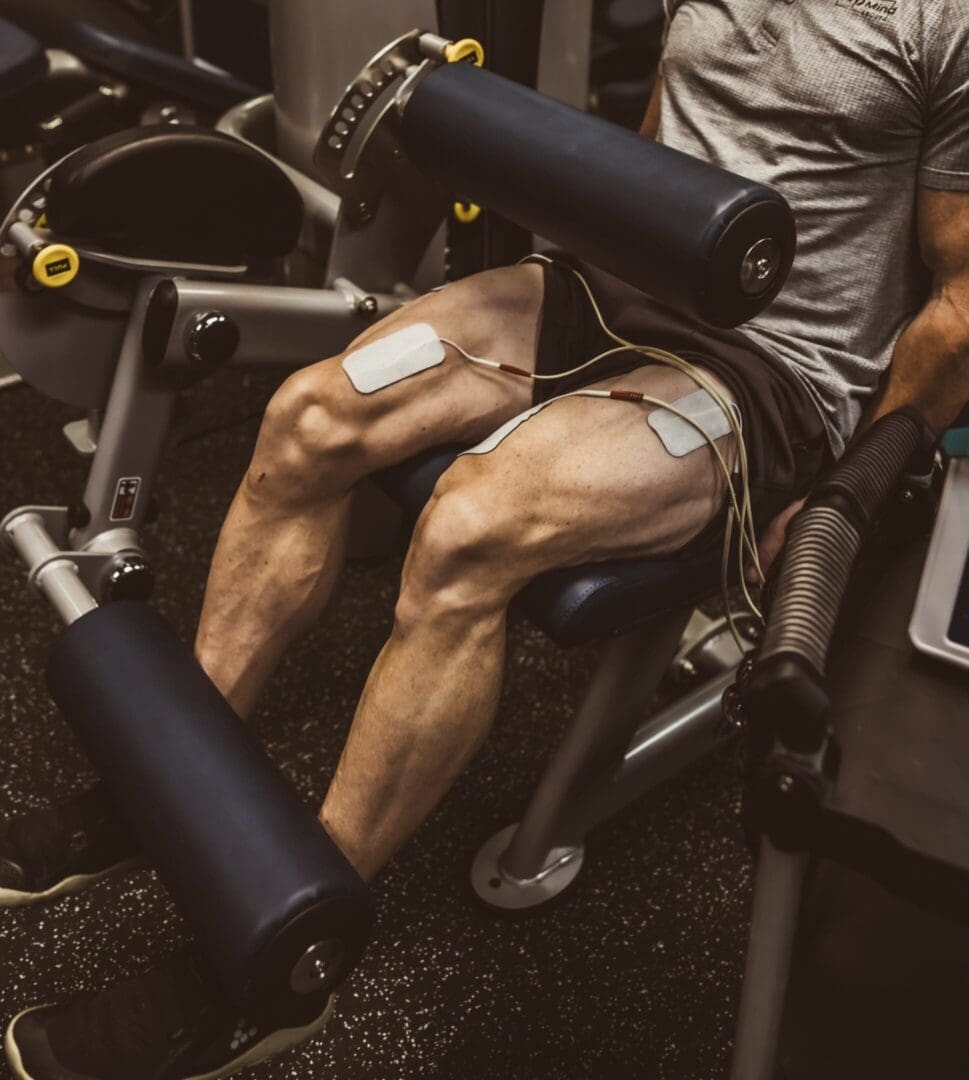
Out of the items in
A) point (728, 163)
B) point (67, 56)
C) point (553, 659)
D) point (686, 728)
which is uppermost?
point (728, 163)

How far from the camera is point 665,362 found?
1.25 m

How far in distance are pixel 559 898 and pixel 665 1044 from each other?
200 millimetres

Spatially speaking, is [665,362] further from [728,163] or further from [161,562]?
[161,562]

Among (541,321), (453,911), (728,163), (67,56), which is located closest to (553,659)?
(453,911)

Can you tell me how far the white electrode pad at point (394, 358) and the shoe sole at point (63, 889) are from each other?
0.56 meters

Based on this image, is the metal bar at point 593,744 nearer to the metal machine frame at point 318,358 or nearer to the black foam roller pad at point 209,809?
the metal machine frame at point 318,358

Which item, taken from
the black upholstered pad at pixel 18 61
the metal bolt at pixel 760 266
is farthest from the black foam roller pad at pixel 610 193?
the black upholstered pad at pixel 18 61

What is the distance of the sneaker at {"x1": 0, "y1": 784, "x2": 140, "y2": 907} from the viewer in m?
1.27

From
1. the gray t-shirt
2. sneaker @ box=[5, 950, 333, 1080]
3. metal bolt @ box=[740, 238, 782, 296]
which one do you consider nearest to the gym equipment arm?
metal bolt @ box=[740, 238, 782, 296]

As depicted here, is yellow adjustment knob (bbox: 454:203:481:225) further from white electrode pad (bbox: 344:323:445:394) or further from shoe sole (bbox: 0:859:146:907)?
shoe sole (bbox: 0:859:146:907)

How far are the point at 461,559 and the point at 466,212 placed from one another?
66 cm

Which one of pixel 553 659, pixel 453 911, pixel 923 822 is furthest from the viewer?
pixel 553 659

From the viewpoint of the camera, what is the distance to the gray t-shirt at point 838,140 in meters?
1.21

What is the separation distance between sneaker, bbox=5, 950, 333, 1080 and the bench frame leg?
30cm
